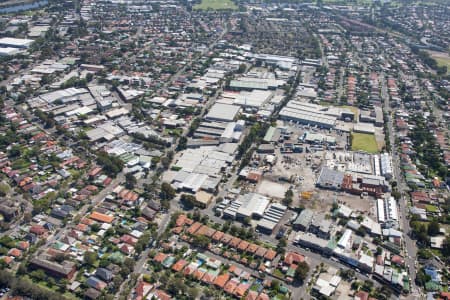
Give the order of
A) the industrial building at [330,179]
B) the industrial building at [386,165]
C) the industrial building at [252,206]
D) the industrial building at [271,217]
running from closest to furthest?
1. the industrial building at [271,217]
2. the industrial building at [252,206]
3. the industrial building at [330,179]
4. the industrial building at [386,165]

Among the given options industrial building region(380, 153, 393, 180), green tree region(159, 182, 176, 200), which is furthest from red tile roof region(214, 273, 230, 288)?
industrial building region(380, 153, 393, 180)

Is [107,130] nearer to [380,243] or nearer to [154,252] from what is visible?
[154,252]

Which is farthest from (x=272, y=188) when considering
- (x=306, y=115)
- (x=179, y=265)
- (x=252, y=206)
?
(x=306, y=115)

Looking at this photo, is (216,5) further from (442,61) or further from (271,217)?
(271,217)

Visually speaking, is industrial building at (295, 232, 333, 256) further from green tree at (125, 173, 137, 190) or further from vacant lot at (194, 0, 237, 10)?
vacant lot at (194, 0, 237, 10)

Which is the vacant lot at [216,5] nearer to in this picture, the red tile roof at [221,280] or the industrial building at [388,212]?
the industrial building at [388,212]

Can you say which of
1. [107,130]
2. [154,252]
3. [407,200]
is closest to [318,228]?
[407,200]

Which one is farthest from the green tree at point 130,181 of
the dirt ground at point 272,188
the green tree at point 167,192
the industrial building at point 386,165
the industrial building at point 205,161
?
the industrial building at point 386,165
